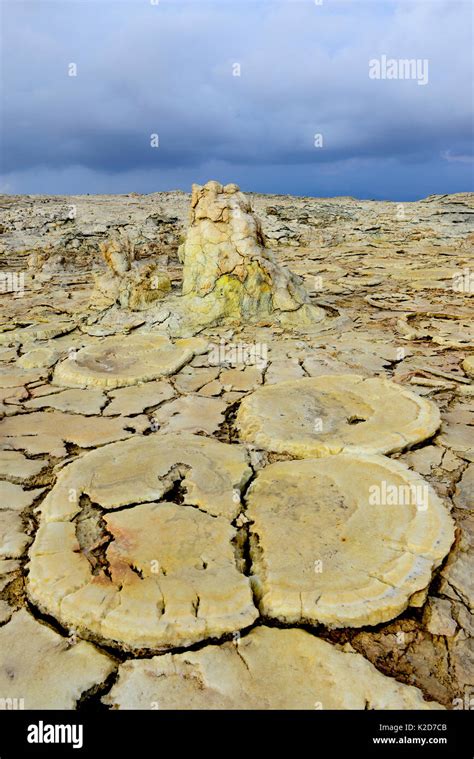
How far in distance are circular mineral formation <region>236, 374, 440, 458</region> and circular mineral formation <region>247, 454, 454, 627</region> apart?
7.7 inches

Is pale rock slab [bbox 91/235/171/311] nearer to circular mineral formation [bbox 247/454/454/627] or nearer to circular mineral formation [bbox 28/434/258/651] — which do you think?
circular mineral formation [bbox 28/434/258/651]

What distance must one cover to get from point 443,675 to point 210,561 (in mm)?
937

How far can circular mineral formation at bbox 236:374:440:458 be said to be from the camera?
2883 mm

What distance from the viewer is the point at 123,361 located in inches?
187

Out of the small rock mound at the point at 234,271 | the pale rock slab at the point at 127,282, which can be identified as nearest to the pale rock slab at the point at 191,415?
the small rock mound at the point at 234,271

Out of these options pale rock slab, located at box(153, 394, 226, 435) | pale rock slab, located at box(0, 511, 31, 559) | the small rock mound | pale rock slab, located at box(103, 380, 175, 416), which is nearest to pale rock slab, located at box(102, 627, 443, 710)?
pale rock slab, located at box(0, 511, 31, 559)

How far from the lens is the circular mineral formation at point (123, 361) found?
4.25 metres

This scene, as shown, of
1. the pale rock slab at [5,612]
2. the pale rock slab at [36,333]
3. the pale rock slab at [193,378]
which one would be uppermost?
the pale rock slab at [36,333]

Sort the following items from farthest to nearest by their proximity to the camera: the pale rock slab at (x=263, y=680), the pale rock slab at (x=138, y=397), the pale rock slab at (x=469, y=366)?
the pale rock slab at (x=469, y=366), the pale rock slab at (x=138, y=397), the pale rock slab at (x=263, y=680)

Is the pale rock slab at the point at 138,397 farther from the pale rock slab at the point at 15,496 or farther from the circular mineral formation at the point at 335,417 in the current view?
the pale rock slab at the point at 15,496

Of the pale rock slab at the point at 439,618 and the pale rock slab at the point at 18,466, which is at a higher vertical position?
the pale rock slab at the point at 18,466

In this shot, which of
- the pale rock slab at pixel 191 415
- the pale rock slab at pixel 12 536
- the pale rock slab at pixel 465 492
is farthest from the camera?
the pale rock slab at pixel 191 415

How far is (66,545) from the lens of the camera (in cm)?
212

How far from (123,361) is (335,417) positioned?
2.37 m
